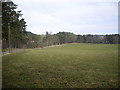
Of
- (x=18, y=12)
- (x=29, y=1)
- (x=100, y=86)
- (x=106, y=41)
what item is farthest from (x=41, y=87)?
(x=106, y=41)

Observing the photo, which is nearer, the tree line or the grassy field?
the grassy field

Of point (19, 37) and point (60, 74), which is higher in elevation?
point (19, 37)

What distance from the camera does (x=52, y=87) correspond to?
20.4ft

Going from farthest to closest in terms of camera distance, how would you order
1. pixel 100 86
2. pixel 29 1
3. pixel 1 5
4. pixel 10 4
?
pixel 10 4 → pixel 1 5 → pixel 29 1 → pixel 100 86

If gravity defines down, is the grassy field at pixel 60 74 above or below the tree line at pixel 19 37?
below

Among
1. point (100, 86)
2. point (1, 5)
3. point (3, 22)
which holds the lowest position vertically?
point (100, 86)

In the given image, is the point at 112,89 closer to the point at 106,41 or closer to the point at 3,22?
the point at 3,22

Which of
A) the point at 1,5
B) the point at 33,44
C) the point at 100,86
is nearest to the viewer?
the point at 100,86

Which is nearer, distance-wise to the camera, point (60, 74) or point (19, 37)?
point (60, 74)

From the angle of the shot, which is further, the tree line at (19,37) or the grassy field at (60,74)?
the tree line at (19,37)

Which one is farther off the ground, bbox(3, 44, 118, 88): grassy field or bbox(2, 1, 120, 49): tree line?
bbox(2, 1, 120, 49): tree line

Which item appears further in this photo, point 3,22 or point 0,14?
point 3,22

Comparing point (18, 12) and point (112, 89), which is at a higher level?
point (18, 12)

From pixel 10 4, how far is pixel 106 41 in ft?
369
